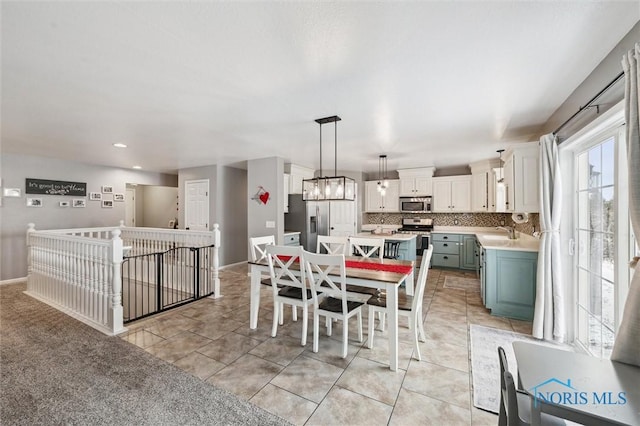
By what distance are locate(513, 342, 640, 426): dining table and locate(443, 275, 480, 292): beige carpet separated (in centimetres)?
372

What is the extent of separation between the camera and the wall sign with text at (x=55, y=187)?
5.05 meters

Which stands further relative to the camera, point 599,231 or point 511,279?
point 511,279

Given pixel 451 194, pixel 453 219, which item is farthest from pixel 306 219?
pixel 453 219

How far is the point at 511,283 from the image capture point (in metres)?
3.33

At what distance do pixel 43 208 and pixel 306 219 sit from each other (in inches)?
205

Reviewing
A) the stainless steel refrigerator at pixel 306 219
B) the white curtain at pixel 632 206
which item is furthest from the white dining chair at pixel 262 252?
the white curtain at pixel 632 206

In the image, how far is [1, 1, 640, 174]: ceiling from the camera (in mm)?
1460

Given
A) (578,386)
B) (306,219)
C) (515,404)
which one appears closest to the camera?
(515,404)

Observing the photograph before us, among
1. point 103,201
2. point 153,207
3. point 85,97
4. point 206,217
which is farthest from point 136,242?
point 153,207

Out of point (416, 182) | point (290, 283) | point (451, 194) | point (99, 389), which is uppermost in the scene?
point (416, 182)

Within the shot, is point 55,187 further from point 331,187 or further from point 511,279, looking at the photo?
point 511,279

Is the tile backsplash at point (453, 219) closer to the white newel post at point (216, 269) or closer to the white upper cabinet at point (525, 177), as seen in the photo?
the white upper cabinet at point (525, 177)

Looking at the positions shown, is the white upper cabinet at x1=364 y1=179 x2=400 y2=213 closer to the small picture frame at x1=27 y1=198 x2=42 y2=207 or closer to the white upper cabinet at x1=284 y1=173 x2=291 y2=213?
the white upper cabinet at x1=284 y1=173 x2=291 y2=213

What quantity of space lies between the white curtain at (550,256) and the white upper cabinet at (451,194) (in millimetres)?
3499
